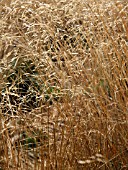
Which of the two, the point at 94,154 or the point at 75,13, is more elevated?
the point at 75,13

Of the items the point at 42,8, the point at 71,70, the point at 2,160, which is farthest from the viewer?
the point at 42,8

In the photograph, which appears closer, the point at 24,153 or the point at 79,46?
the point at 24,153

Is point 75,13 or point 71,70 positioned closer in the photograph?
point 71,70

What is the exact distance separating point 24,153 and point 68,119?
26cm

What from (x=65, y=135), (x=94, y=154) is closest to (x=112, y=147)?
(x=94, y=154)

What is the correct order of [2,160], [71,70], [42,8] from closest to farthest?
[2,160] < [71,70] < [42,8]

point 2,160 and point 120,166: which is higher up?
point 2,160

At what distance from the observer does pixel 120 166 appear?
83.4 inches

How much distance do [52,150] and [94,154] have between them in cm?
20

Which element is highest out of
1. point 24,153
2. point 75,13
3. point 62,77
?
point 75,13

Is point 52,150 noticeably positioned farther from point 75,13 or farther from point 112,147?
point 75,13

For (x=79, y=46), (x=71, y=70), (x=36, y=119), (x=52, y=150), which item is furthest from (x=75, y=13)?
(x=52, y=150)

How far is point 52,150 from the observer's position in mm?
2082

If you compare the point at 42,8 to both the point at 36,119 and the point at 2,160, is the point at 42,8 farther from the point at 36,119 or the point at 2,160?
the point at 2,160
